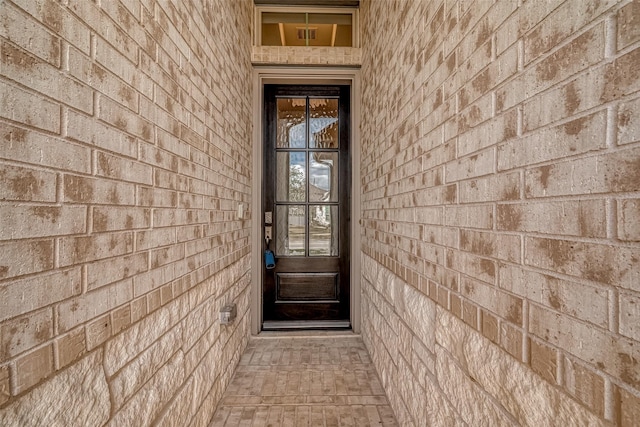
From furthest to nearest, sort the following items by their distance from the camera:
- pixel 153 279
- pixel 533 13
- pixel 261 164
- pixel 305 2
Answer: pixel 261 164, pixel 305 2, pixel 153 279, pixel 533 13

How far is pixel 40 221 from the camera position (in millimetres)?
703

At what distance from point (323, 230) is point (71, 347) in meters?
2.68

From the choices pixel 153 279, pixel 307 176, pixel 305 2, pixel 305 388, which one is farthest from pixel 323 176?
pixel 153 279

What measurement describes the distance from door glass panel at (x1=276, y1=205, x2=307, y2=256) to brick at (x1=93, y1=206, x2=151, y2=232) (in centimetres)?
223

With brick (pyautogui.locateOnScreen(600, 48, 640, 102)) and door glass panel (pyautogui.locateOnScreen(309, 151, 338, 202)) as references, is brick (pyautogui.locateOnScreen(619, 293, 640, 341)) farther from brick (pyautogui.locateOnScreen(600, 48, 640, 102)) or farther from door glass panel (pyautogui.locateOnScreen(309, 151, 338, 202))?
door glass panel (pyautogui.locateOnScreen(309, 151, 338, 202))

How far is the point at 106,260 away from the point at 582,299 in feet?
3.51

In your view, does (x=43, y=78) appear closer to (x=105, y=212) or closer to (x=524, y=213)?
(x=105, y=212)

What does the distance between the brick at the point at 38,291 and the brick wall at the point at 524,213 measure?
3.35 ft

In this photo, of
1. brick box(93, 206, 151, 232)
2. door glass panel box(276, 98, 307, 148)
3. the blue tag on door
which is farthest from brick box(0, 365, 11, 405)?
door glass panel box(276, 98, 307, 148)

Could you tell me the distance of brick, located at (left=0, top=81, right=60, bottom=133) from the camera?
2.05ft

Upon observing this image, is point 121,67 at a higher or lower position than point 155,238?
higher

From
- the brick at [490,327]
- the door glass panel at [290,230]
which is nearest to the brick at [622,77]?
the brick at [490,327]

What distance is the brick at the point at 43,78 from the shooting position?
24.8 inches

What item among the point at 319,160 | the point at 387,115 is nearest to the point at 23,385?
the point at 387,115
